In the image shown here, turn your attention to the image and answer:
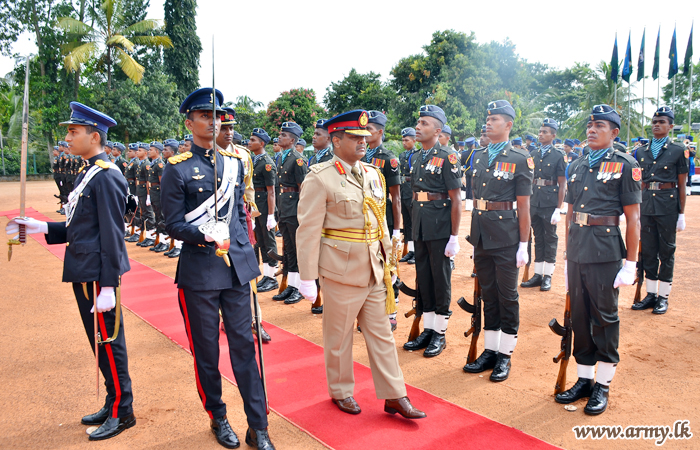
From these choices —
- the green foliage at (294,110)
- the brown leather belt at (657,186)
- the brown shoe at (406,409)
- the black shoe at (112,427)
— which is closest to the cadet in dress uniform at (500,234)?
the brown shoe at (406,409)

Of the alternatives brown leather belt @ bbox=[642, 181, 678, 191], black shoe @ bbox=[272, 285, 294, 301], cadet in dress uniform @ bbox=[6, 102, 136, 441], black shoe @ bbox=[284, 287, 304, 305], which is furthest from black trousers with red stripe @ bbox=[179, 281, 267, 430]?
brown leather belt @ bbox=[642, 181, 678, 191]

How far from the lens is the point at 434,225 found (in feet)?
15.7

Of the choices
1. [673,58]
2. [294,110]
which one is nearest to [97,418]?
[294,110]

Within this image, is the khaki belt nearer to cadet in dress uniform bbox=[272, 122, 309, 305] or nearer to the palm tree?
cadet in dress uniform bbox=[272, 122, 309, 305]

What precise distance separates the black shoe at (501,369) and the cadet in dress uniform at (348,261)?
1053 mm

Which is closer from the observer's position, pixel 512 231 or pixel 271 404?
pixel 271 404

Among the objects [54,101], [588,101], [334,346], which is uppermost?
[588,101]


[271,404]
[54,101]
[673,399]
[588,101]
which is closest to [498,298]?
[673,399]

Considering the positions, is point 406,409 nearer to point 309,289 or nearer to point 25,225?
point 309,289

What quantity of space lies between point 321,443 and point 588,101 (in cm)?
3904

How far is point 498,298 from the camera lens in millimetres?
4402

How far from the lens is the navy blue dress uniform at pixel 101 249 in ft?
10.8

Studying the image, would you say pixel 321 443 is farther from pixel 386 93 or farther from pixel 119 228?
pixel 386 93

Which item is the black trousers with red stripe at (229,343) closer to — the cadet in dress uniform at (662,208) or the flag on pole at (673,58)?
the cadet in dress uniform at (662,208)
